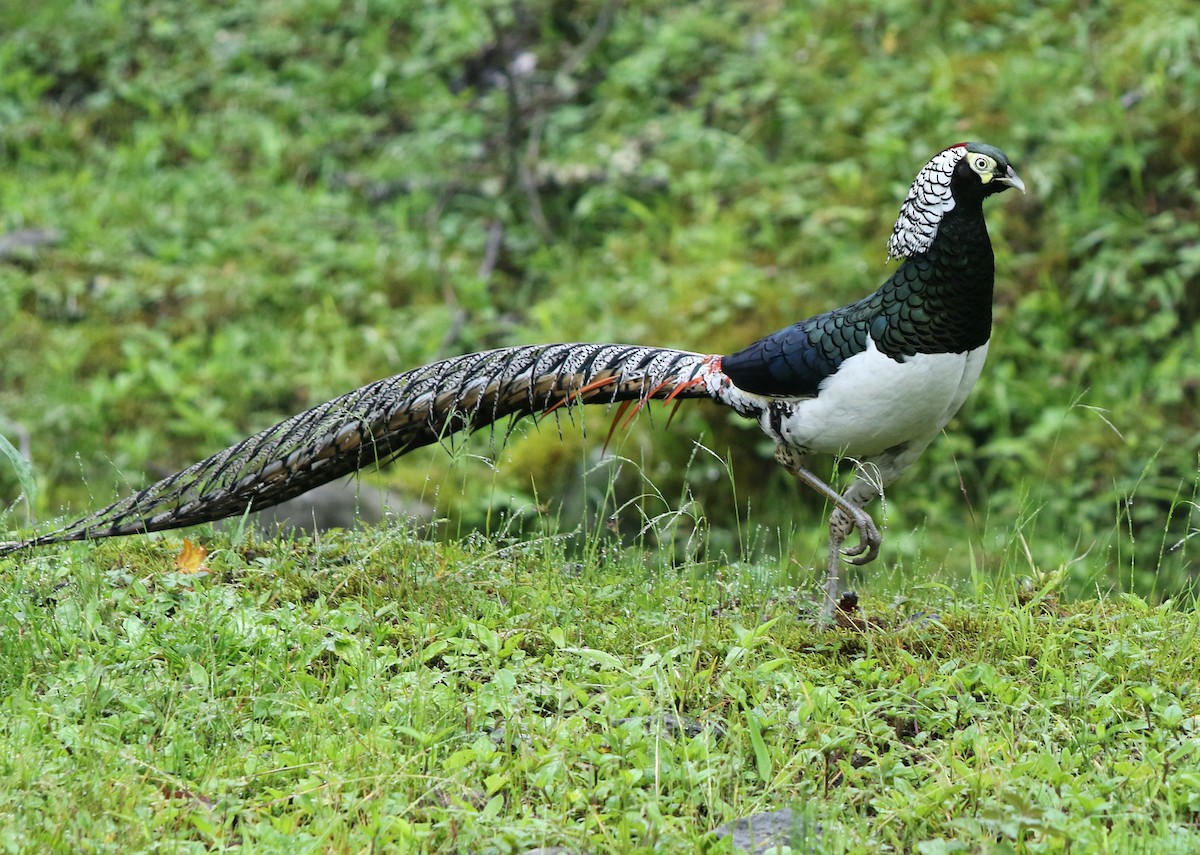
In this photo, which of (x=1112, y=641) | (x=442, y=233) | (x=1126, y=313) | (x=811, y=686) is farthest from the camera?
(x=442, y=233)

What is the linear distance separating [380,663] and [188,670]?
0.60 meters

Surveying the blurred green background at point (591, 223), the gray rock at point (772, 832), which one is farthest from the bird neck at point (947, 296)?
the blurred green background at point (591, 223)

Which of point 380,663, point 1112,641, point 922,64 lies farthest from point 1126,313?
point 380,663

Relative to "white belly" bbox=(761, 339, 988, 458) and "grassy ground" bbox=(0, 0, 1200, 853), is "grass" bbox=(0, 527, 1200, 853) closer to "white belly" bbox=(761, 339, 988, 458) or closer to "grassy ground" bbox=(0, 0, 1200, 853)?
"grassy ground" bbox=(0, 0, 1200, 853)

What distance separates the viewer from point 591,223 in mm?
10102

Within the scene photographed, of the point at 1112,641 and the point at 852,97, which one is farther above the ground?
the point at 852,97

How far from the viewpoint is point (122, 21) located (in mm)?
12414

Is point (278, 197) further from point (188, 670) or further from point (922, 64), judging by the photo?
point (188, 670)

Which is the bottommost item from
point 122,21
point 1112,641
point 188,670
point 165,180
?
point 1112,641

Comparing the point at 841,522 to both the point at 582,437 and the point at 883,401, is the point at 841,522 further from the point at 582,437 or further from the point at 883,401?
the point at 582,437

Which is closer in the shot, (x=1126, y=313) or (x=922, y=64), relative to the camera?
(x=1126, y=313)

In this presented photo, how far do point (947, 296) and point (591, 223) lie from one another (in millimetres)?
6235

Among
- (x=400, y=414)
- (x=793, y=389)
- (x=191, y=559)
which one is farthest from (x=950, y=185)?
(x=191, y=559)

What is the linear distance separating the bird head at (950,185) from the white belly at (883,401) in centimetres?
41
